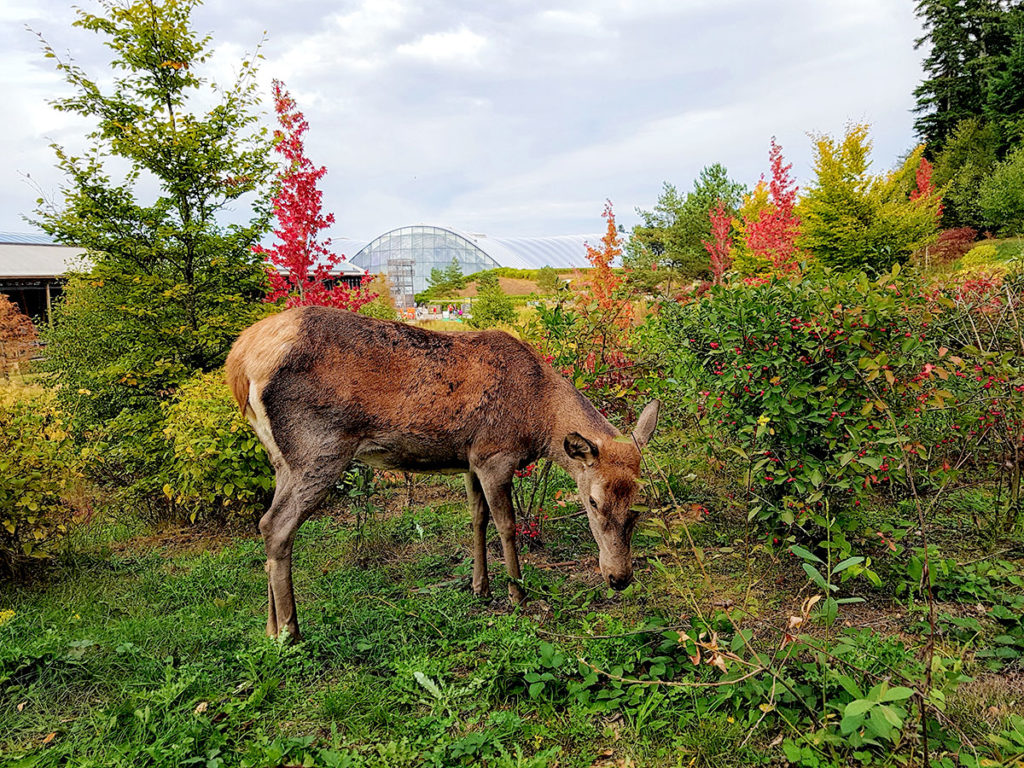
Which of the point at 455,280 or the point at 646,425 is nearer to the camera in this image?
the point at 646,425

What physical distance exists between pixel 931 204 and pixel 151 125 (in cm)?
2972

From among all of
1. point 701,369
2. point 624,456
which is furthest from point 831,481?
point 624,456

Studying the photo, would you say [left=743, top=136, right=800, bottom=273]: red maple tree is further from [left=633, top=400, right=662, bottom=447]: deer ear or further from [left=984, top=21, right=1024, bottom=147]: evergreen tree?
[left=984, top=21, right=1024, bottom=147]: evergreen tree

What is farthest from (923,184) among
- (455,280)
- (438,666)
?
(438,666)

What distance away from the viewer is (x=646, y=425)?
3719 mm

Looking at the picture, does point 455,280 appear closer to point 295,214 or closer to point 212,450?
point 295,214

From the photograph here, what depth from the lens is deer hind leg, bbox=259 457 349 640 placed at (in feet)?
11.5

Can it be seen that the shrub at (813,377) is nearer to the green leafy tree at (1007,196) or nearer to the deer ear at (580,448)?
the deer ear at (580,448)

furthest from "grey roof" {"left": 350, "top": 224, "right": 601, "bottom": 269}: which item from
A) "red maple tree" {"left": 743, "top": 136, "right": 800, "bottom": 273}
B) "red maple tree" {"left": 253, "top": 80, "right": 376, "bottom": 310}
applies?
"red maple tree" {"left": 253, "top": 80, "right": 376, "bottom": 310}

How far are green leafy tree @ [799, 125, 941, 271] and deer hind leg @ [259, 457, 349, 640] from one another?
2286cm

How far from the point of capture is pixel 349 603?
4039 millimetres

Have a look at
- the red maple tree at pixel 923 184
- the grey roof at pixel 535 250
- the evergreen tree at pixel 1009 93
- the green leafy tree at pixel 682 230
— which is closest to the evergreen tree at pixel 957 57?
the evergreen tree at pixel 1009 93

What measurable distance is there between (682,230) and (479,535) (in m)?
27.0

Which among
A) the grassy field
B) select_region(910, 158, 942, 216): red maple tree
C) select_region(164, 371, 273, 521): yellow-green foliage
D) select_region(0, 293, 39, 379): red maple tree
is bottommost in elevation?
the grassy field
